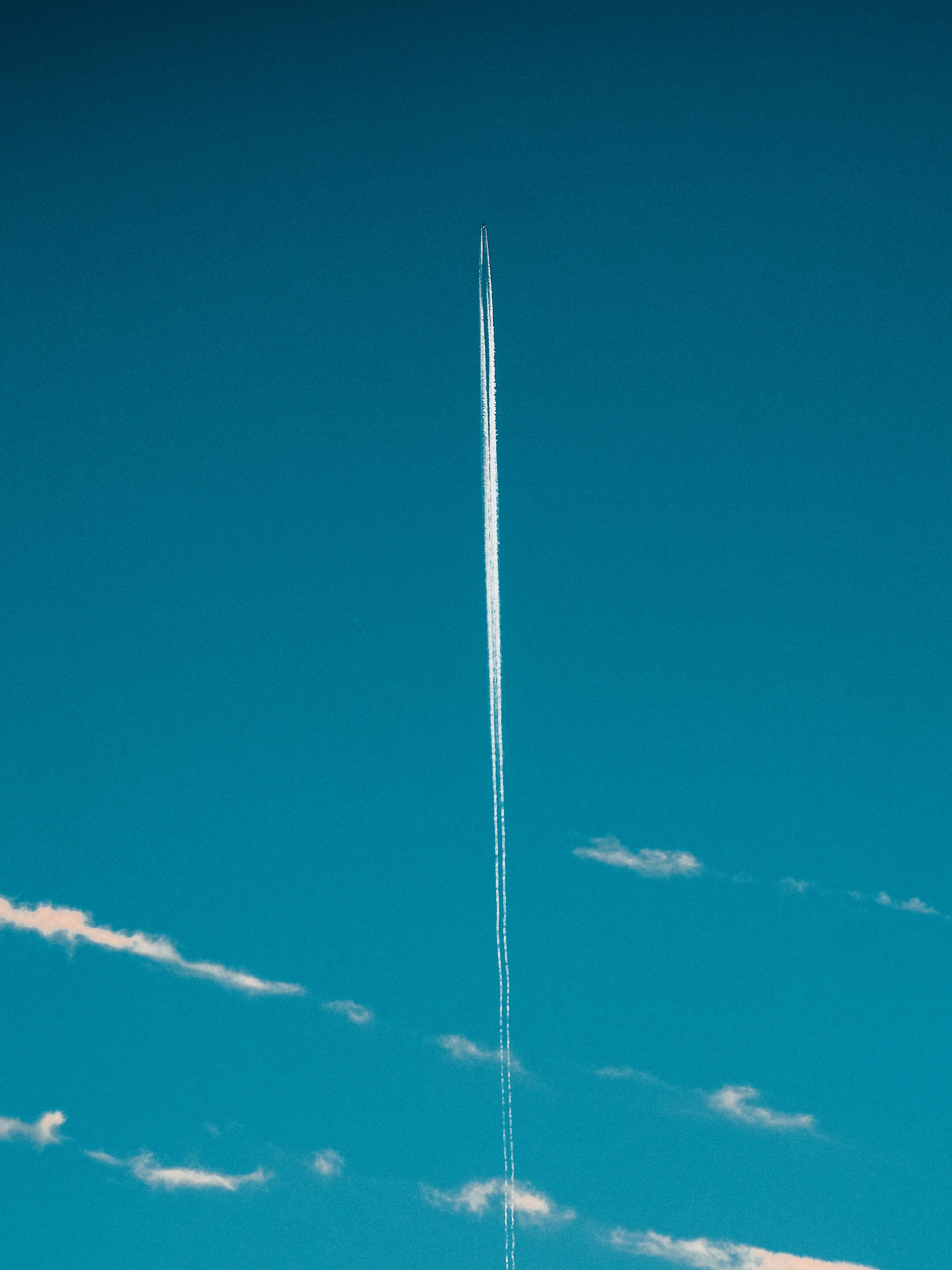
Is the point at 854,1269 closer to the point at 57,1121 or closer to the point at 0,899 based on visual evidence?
the point at 57,1121

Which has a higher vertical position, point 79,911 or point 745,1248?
point 79,911

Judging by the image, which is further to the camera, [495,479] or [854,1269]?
[495,479]

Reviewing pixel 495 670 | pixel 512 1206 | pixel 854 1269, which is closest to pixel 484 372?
pixel 495 670

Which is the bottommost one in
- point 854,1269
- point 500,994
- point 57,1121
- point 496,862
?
point 854,1269

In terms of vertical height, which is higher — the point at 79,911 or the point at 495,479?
the point at 495,479

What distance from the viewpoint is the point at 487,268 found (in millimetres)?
18094

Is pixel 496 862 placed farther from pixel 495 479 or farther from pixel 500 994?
pixel 495 479

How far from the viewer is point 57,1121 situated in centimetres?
1688

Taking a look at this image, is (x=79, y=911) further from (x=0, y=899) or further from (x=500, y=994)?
(x=500, y=994)

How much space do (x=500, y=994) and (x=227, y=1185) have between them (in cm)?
329

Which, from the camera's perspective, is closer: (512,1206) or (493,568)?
(512,1206)

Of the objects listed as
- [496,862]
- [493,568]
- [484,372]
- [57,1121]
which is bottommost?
[57,1121]

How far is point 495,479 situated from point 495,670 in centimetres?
205

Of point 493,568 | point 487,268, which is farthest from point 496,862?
point 487,268
